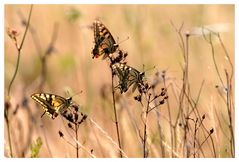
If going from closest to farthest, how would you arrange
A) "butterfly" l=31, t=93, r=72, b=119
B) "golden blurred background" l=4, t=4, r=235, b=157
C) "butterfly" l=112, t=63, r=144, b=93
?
1. "butterfly" l=112, t=63, r=144, b=93
2. "butterfly" l=31, t=93, r=72, b=119
3. "golden blurred background" l=4, t=4, r=235, b=157

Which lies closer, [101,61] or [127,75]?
[127,75]

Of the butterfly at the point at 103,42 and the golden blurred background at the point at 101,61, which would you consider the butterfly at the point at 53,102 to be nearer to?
the butterfly at the point at 103,42

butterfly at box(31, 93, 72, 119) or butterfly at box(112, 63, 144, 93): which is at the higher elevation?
butterfly at box(112, 63, 144, 93)

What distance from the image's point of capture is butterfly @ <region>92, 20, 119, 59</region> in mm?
2654

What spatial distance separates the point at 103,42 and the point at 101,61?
138 centimetres

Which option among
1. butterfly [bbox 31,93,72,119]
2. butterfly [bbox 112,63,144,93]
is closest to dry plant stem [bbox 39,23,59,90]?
butterfly [bbox 31,93,72,119]

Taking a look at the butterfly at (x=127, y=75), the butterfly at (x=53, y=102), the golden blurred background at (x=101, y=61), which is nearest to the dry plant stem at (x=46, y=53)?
the golden blurred background at (x=101, y=61)

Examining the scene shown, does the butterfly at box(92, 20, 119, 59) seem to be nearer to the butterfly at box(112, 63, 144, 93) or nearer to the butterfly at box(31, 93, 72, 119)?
the butterfly at box(112, 63, 144, 93)

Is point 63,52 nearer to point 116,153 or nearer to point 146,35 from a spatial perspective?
point 146,35

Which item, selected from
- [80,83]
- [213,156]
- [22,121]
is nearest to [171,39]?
[80,83]

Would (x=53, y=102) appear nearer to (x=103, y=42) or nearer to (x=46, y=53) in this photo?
(x=103, y=42)

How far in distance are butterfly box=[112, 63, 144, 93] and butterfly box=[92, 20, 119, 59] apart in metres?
0.09

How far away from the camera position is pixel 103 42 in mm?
2701

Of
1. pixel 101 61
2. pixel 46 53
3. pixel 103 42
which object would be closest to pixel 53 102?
pixel 103 42
